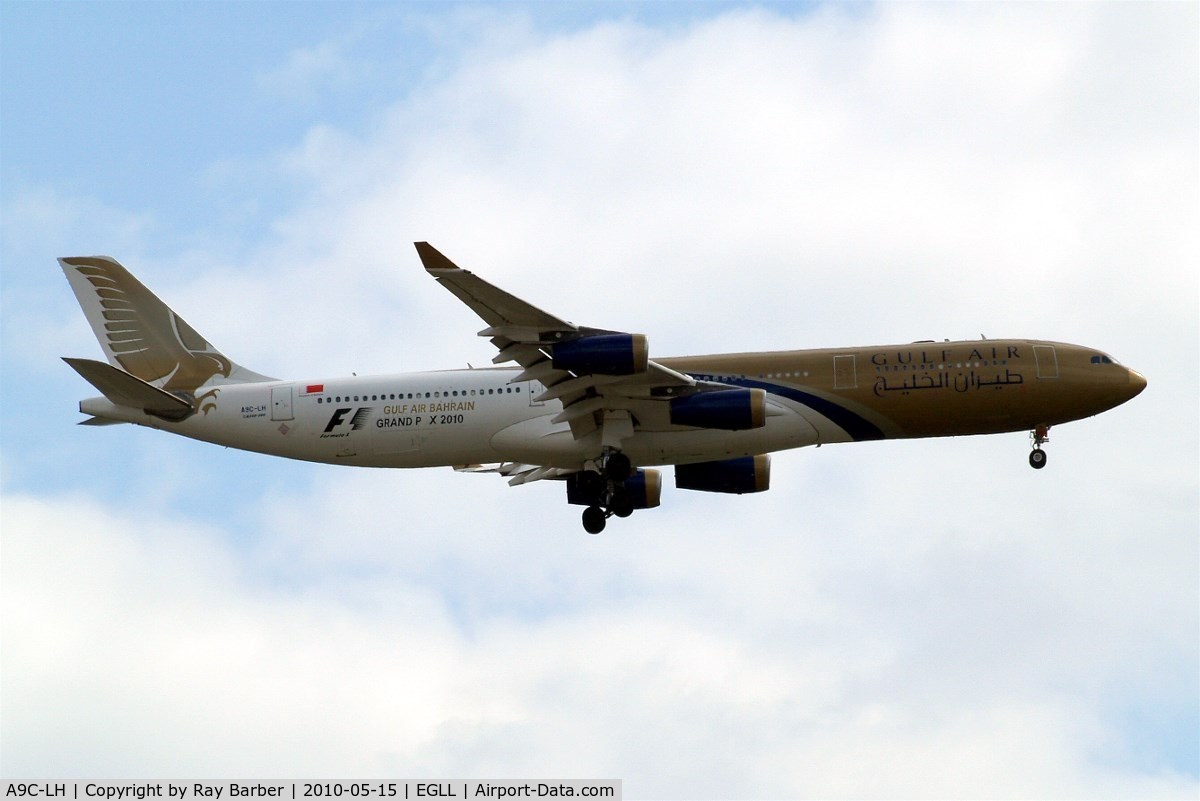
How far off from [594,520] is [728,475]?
17.4 feet

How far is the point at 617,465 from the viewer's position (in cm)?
5056

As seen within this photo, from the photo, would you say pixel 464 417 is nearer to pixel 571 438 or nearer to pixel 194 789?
pixel 571 438

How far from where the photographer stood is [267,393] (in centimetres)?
5344

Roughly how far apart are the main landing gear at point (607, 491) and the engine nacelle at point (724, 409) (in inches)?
102

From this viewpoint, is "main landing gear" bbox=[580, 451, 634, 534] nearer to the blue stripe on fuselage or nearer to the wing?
the wing

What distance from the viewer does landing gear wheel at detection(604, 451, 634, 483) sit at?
5053cm

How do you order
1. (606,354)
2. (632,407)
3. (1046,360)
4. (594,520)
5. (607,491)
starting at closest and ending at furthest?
(606,354) < (632,407) < (1046,360) < (607,491) < (594,520)

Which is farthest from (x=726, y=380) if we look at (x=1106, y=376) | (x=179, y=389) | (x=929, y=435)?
(x=179, y=389)

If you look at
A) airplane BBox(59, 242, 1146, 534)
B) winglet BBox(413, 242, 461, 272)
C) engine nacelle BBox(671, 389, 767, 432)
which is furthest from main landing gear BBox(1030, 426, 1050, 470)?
winglet BBox(413, 242, 461, 272)

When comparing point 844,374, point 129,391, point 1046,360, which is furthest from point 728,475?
point 129,391

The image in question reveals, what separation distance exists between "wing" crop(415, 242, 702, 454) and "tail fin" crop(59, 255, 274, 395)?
1165cm

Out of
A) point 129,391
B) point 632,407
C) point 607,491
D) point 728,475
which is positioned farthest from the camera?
point 728,475

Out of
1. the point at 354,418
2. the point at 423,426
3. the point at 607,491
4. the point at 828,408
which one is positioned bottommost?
the point at 607,491

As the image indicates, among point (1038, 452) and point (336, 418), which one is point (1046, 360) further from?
point (336, 418)
